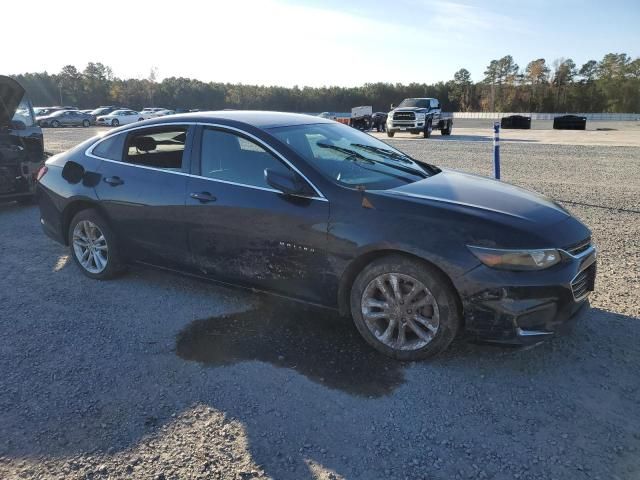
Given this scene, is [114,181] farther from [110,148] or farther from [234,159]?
[234,159]

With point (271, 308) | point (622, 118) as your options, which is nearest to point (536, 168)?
point (271, 308)

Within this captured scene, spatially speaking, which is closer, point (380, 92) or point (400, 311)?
point (400, 311)

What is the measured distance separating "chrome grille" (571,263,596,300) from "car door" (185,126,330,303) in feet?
5.44

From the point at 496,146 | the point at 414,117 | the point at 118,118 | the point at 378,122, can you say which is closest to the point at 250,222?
the point at 496,146

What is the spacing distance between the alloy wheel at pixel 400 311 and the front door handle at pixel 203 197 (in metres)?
1.52

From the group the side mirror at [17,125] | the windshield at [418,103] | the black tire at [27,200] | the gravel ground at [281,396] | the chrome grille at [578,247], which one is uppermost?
the windshield at [418,103]

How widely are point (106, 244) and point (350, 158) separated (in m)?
2.58

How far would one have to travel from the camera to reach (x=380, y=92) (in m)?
102

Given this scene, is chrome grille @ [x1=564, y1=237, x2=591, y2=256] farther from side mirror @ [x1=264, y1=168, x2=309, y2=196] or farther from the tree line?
the tree line

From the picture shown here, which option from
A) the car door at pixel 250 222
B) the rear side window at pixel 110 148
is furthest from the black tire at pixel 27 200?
the car door at pixel 250 222

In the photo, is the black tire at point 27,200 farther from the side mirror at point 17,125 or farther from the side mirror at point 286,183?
the side mirror at point 286,183

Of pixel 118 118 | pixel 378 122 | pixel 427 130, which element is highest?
pixel 118 118

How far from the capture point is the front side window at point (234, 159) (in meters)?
3.99

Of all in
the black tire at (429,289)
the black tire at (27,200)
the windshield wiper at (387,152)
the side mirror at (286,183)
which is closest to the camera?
the black tire at (429,289)
